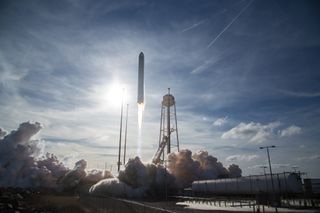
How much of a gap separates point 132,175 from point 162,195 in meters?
11.9

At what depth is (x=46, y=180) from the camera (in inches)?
4200

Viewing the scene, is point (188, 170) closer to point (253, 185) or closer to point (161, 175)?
point (161, 175)

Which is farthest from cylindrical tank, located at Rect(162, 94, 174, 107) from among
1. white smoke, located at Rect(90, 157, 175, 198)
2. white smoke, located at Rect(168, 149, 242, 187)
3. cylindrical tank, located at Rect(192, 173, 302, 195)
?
cylindrical tank, located at Rect(192, 173, 302, 195)

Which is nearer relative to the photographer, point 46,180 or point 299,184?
point 299,184

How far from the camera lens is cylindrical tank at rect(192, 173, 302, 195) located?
48875mm

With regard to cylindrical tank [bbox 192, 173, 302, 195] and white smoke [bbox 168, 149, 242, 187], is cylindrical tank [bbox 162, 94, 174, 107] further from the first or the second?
cylindrical tank [bbox 192, 173, 302, 195]

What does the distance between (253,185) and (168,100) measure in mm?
47425

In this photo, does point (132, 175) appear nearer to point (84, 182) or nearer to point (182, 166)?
point (182, 166)

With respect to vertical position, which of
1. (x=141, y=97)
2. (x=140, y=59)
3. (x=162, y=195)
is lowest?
(x=162, y=195)

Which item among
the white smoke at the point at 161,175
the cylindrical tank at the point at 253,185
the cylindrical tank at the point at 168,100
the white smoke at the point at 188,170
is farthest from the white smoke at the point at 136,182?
the cylindrical tank at the point at 168,100

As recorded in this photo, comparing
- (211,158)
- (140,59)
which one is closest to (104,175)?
(211,158)

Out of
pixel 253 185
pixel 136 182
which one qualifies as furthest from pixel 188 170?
pixel 253 185

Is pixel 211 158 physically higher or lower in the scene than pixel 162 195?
higher

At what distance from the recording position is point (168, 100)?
9381cm
